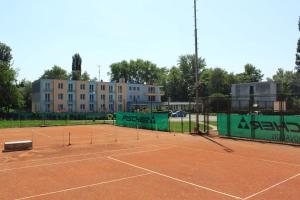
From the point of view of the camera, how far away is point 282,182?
436 inches

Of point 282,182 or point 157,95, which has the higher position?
point 157,95

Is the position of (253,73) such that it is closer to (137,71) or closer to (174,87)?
(174,87)

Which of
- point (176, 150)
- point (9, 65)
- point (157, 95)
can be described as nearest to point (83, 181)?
point (176, 150)

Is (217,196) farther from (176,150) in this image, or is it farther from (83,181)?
(176,150)

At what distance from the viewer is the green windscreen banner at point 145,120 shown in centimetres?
3332

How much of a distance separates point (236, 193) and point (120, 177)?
4.51 meters

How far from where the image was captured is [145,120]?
35.9 m

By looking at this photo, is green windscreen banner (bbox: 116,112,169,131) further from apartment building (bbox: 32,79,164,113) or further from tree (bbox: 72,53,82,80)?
tree (bbox: 72,53,82,80)

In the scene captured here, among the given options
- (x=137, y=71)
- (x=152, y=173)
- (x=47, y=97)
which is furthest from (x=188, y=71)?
(x=152, y=173)

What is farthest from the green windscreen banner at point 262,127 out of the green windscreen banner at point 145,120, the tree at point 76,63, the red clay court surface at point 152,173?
the tree at point 76,63

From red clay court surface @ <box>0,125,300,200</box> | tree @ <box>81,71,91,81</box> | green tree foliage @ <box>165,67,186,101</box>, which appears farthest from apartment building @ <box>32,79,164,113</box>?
red clay court surface @ <box>0,125,300,200</box>

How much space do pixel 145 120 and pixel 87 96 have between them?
149 feet

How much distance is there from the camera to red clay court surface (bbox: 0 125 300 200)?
Result: 9.79 m

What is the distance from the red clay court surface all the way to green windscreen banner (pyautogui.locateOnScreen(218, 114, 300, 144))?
2230mm
